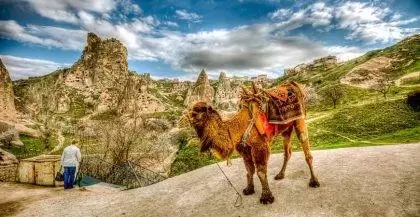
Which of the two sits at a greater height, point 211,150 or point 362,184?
point 211,150

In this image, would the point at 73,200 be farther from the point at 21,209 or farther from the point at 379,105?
the point at 379,105

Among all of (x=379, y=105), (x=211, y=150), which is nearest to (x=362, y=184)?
(x=211, y=150)

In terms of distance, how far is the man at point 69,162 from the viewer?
50.5 feet

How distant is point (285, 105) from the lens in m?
9.04

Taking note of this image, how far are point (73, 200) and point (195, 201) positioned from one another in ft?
18.7

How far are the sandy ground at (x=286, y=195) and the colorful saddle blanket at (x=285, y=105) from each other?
2.09 meters

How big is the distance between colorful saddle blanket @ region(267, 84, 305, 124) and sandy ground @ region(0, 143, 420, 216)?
82.4 inches

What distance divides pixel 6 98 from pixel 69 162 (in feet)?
244

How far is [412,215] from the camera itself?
7234 millimetres

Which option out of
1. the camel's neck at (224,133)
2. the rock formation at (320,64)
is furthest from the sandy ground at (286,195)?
the rock formation at (320,64)

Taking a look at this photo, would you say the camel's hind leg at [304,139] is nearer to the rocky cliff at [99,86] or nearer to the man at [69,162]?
the man at [69,162]

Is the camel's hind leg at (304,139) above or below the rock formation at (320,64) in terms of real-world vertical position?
below

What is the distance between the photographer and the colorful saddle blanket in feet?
28.6

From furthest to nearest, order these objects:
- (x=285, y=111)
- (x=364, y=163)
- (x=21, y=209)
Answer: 1. (x=21, y=209)
2. (x=364, y=163)
3. (x=285, y=111)
